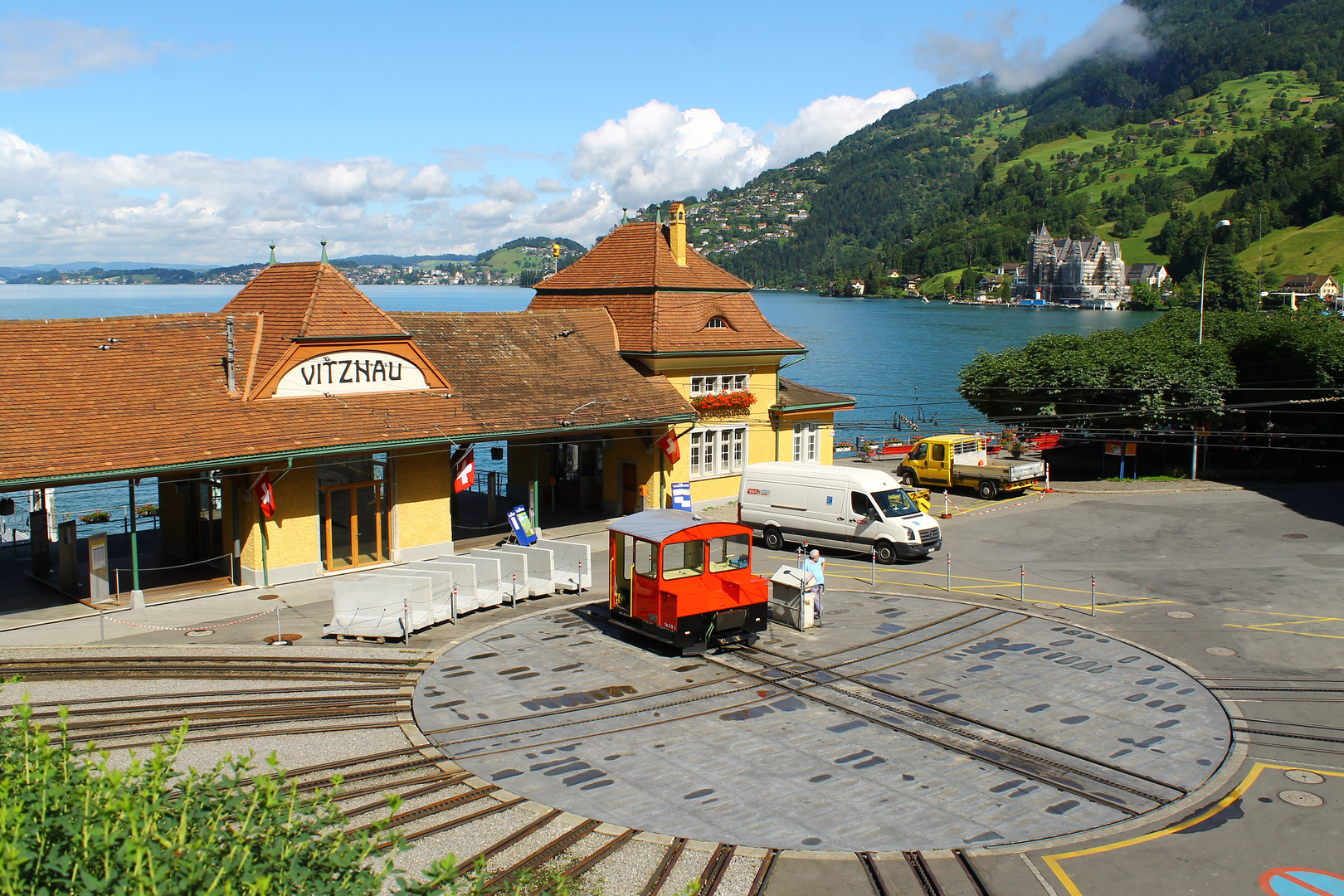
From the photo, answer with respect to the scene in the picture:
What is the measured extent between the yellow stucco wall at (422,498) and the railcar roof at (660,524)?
840cm

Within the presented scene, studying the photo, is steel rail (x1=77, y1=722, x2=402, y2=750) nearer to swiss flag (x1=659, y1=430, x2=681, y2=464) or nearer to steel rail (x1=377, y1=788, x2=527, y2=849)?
steel rail (x1=377, y1=788, x2=527, y2=849)

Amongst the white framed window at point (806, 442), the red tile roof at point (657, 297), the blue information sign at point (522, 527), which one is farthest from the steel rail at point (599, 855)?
the white framed window at point (806, 442)

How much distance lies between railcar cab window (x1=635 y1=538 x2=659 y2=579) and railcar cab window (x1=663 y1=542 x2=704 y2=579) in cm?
25

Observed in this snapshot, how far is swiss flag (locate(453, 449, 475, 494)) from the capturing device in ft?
91.7

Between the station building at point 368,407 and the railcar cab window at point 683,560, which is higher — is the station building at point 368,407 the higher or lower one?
the higher one

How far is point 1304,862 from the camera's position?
40.8ft

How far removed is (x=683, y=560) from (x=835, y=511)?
10929mm

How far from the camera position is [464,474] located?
28.1 metres

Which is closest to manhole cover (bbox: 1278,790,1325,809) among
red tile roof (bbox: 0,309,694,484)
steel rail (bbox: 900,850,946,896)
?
steel rail (bbox: 900,850,946,896)

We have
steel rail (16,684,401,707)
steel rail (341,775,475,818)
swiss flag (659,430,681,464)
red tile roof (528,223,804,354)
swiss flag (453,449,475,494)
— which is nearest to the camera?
steel rail (341,775,475,818)

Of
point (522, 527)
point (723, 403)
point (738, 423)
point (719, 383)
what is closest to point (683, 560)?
point (522, 527)

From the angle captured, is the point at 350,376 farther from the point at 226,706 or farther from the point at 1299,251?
the point at 1299,251

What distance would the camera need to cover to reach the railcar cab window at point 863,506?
1155 inches

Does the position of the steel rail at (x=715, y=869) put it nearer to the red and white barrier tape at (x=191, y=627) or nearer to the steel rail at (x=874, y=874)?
the steel rail at (x=874, y=874)
